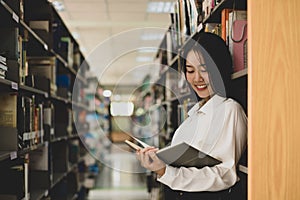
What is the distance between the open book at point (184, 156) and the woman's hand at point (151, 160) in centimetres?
2

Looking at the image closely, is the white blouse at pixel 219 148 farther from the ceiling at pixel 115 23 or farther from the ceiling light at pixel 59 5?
the ceiling light at pixel 59 5

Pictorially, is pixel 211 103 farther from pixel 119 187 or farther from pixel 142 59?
pixel 142 59

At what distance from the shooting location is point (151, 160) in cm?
229

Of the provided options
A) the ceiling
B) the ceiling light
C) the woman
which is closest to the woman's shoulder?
the woman

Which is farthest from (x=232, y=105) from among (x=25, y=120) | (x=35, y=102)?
(x=35, y=102)

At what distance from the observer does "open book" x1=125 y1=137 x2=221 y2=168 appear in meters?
2.21

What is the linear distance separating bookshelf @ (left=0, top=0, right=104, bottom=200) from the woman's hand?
70 centimetres

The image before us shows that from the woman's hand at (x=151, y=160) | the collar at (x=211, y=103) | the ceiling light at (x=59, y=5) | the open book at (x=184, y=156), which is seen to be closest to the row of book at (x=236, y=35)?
the collar at (x=211, y=103)

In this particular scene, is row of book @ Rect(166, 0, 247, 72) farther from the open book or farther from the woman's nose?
the open book

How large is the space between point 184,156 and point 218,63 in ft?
1.52

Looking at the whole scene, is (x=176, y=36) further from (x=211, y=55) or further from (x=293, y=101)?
(x=293, y=101)

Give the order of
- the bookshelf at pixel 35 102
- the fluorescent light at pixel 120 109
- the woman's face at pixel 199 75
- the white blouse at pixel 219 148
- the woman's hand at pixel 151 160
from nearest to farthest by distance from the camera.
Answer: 1. the white blouse at pixel 219 148
2. the woman's hand at pixel 151 160
3. the woman's face at pixel 199 75
4. the bookshelf at pixel 35 102
5. the fluorescent light at pixel 120 109

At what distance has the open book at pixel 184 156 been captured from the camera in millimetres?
2215

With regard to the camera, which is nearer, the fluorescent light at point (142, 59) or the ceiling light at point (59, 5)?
the ceiling light at point (59, 5)
